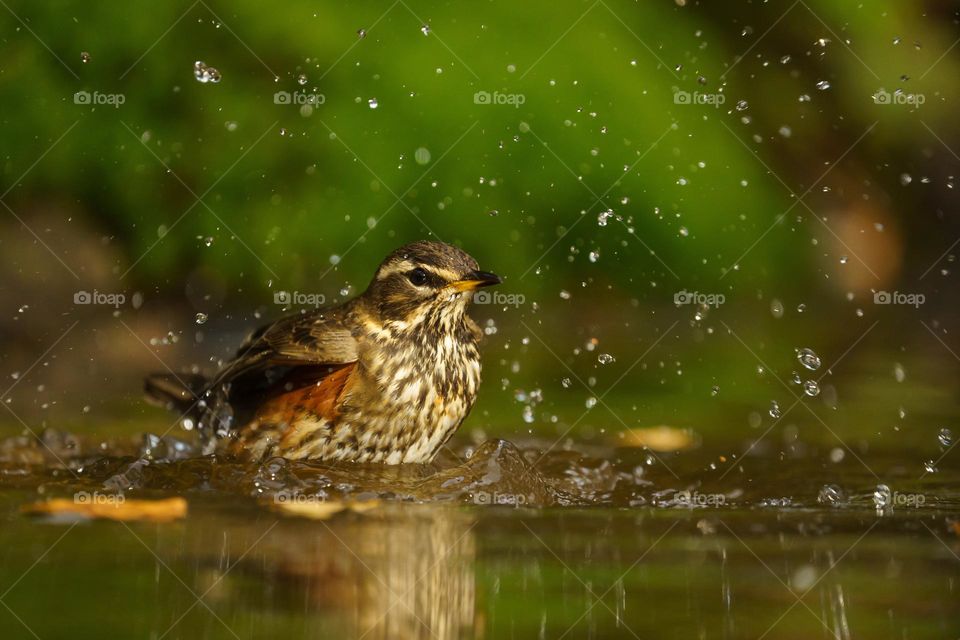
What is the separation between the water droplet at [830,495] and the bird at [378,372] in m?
1.58

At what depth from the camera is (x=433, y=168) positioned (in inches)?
389

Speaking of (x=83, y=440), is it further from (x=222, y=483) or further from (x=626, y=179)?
(x=626, y=179)

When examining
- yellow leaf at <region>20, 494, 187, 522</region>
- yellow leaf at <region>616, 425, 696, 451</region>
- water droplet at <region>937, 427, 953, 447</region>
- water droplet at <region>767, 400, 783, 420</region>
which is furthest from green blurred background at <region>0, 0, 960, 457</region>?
yellow leaf at <region>20, 494, 187, 522</region>

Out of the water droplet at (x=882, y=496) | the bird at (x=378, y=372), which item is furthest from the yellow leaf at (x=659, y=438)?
the water droplet at (x=882, y=496)

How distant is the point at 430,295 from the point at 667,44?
4134 millimetres

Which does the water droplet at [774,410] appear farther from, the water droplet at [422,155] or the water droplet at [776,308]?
the water droplet at [422,155]

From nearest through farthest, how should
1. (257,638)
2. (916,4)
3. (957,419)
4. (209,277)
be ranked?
(257,638), (957,419), (209,277), (916,4)

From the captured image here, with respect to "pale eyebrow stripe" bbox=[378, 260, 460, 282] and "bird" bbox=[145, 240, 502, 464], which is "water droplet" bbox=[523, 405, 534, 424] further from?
"pale eyebrow stripe" bbox=[378, 260, 460, 282]

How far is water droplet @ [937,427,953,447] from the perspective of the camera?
691 cm

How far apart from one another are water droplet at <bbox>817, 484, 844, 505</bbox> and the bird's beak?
1.59 metres

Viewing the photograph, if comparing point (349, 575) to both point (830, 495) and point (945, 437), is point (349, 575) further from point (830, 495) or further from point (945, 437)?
point (945, 437)

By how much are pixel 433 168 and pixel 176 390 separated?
126 inches

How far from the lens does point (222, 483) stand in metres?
5.86

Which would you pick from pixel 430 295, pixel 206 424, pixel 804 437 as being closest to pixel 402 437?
pixel 430 295
